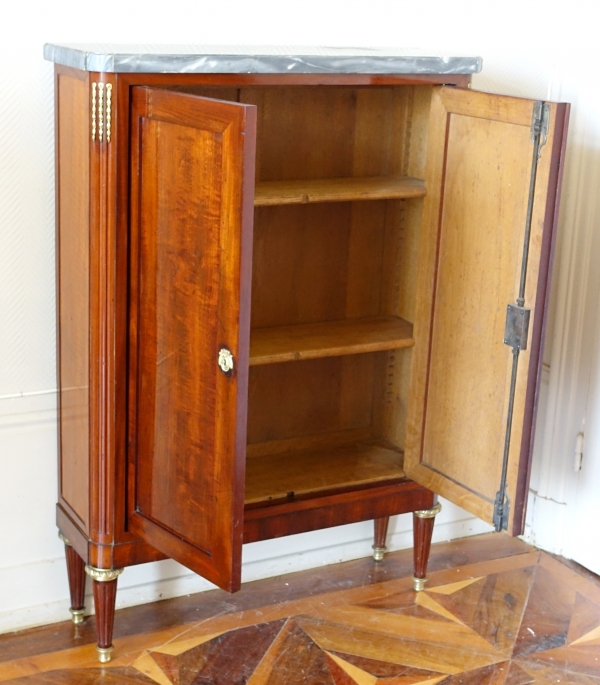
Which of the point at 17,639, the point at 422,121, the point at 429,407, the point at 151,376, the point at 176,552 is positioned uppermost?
the point at 422,121

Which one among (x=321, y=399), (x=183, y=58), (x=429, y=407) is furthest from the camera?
(x=321, y=399)

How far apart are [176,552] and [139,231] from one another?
64 centimetres

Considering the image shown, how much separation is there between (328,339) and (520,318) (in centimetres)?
52

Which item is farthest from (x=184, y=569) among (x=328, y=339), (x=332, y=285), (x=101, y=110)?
(x=101, y=110)

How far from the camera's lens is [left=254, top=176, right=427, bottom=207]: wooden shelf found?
2.12m

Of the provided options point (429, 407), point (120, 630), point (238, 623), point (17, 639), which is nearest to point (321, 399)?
point (429, 407)

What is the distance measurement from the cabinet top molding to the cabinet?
0.04ft

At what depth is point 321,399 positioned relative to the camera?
104 inches

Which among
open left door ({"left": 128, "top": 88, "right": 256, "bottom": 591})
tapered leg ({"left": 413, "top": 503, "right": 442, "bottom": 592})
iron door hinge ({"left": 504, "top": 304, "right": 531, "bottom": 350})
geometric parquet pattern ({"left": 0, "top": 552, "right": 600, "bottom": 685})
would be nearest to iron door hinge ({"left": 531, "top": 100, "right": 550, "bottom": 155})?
iron door hinge ({"left": 504, "top": 304, "right": 531, "bottom": 350})

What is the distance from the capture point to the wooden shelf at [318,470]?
7.63ft

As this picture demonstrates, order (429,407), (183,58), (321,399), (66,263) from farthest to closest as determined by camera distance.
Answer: (321,399)
(429,407)
(66,263)
(183,58)

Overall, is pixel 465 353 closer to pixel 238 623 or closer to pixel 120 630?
pixel 238 623

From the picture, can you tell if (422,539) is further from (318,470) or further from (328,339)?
(328,339)

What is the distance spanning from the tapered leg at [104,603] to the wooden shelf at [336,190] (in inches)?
33.7
